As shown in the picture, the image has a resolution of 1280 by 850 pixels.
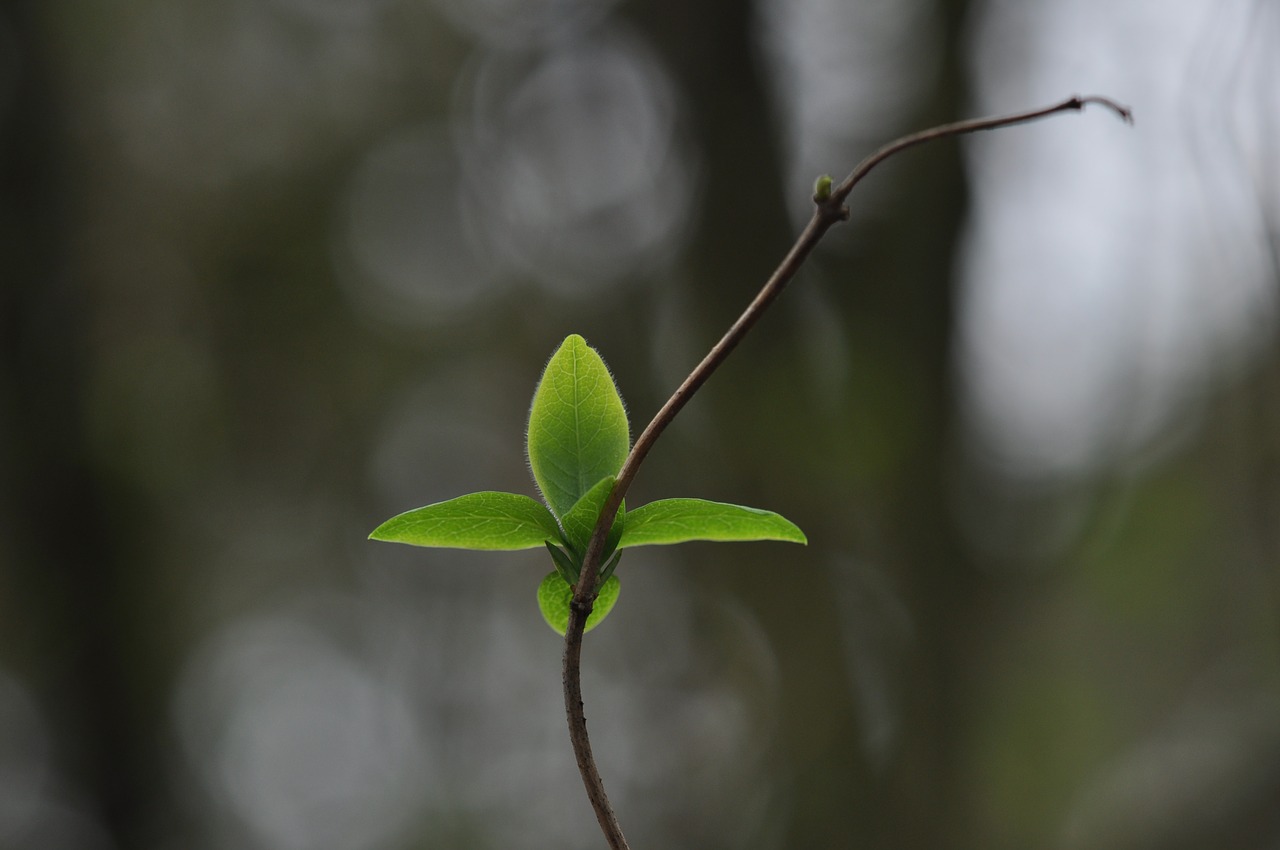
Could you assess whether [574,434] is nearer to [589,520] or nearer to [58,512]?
[589,520]

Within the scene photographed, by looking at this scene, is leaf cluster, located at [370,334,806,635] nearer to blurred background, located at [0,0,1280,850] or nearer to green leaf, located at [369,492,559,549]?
green leaf, located at [369,492,559,549]

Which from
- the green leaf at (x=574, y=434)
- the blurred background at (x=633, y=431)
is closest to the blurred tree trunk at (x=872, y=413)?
the blurred background at (x=633, y=431)

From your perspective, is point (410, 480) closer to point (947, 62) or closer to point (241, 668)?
point (241, 668)

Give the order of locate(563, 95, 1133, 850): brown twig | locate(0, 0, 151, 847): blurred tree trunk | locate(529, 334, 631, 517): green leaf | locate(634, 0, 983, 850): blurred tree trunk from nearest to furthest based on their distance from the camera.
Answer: locate(563, 95, 1133, 850): brown twig
locate(529, 334, 631, 517): green leaf
locate(634, 0, 983, 850): blurred tree trunk
locate(0, 0, 151, 847): blurred tree trunk

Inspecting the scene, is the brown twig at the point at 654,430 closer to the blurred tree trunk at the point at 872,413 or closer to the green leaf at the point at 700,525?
the green leaf at the point at 700,525

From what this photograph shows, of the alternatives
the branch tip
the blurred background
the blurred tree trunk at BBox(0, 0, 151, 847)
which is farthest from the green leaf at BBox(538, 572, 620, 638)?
the blurred tree trunk at BBox(0, 0, 151, 847)

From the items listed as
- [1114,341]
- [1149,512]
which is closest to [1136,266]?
[1114,341]

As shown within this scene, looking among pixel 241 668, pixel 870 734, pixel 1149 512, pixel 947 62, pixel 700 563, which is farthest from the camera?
pixel 241 668

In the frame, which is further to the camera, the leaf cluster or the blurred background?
the blurred background

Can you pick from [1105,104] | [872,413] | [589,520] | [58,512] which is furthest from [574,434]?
[58,512]
